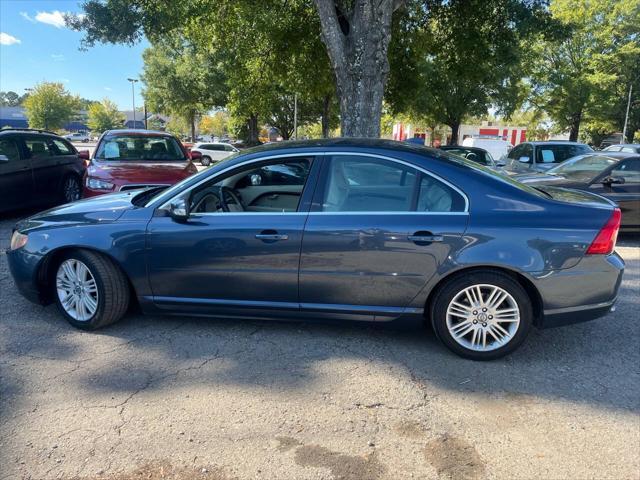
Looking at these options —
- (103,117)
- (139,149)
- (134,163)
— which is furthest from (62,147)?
(103,117)

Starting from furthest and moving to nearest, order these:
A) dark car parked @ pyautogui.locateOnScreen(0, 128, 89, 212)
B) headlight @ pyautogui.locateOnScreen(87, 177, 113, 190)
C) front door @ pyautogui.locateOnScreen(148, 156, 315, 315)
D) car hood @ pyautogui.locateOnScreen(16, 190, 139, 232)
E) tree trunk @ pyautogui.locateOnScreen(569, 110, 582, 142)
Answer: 1. tree trunk @ pyautogui.locateOnScreen(569, 110, 582, 142)
2. dark car parked @ pyautogui.locateOnScreen(0, 128, 89, 212)
3. headlight @ pyautogui.locateOnScreen(87, 177, 113, 190)
4. car hood @ pyautogui.locateOnScreen(16, 190, 139, 232)
5. front door @ pyautogui.locateOnScreen(148, 156, 315, 315)

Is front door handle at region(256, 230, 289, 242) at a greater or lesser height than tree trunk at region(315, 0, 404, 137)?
lesser

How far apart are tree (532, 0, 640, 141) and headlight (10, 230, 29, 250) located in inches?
1313

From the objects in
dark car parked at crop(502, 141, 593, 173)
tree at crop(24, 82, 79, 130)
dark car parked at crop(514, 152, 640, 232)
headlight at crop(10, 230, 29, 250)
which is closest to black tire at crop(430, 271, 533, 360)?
headlight at crop(10, 230, 29, 250)

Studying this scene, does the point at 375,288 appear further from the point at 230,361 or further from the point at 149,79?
the point at 149,79

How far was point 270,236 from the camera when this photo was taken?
363cm

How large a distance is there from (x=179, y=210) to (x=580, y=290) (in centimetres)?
293

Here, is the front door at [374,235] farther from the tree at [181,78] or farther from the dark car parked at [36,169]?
the tree at [181,78]

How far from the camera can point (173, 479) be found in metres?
2.38

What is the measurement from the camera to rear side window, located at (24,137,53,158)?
8531 millimetres

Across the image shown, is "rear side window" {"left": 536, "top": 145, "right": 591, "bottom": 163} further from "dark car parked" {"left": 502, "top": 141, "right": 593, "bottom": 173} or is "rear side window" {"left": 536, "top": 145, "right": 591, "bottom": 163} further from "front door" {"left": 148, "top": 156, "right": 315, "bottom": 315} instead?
"front door" {"left": 148, "top": 156, "right": 315, "bottom": 315}

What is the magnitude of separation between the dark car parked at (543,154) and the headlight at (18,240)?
456 inches

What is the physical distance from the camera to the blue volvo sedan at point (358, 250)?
3414 millimetres

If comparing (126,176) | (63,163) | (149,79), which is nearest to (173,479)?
(126,176)
